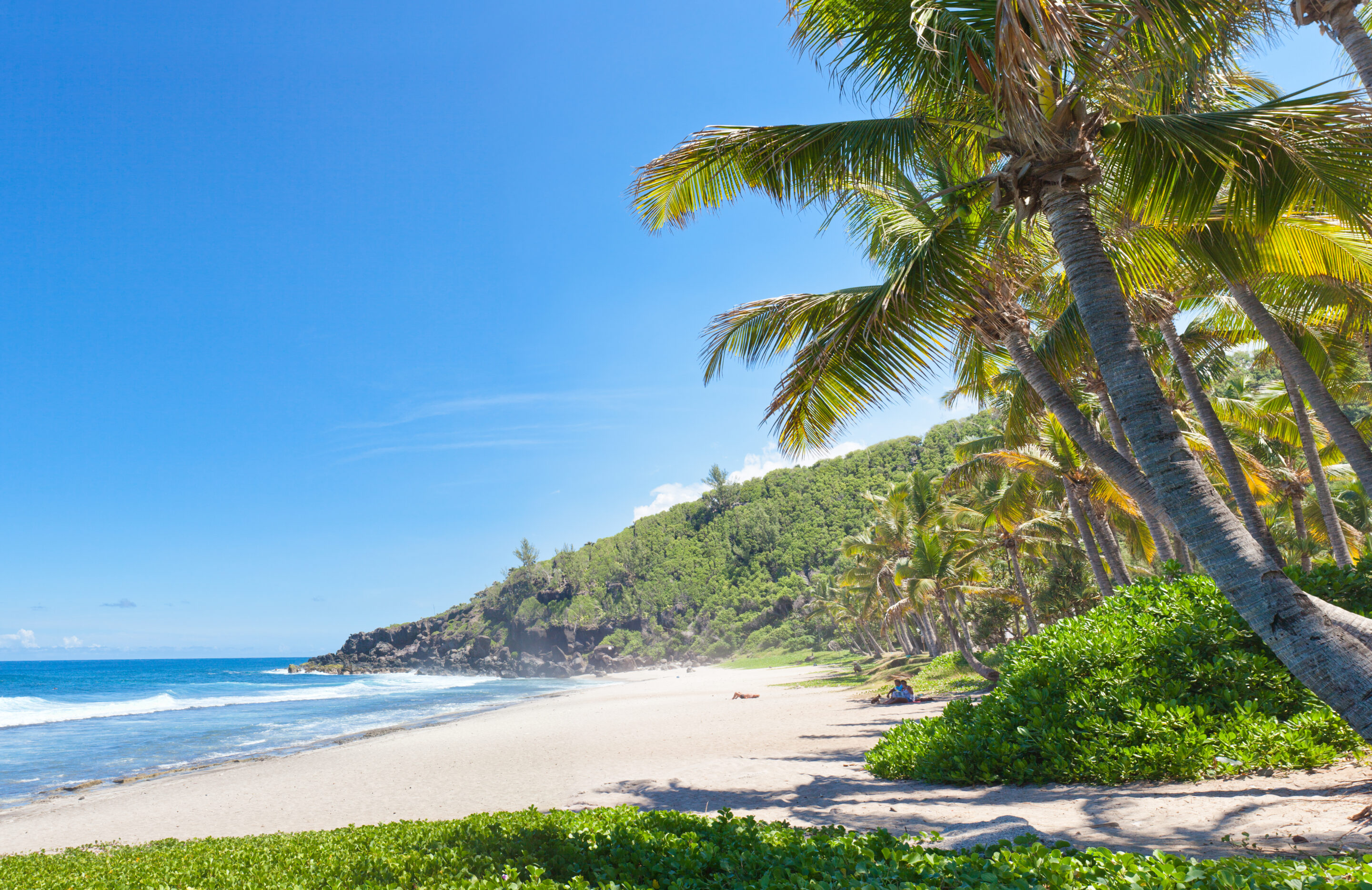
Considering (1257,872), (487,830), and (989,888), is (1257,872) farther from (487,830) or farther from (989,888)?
(487,830)

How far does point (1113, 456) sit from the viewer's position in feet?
16.5

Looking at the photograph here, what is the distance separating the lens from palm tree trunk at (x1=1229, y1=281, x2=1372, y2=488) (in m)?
7.79

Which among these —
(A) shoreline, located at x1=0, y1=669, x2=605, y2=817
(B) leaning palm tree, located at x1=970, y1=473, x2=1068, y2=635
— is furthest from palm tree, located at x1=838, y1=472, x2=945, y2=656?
(A) shoreline, located at x1=0, y1=669, x2=605, y2=817

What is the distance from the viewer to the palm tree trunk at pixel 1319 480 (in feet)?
33.0

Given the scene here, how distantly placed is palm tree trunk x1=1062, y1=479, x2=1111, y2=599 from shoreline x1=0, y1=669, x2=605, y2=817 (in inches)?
834

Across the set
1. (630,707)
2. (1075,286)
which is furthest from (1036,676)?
(630,707)

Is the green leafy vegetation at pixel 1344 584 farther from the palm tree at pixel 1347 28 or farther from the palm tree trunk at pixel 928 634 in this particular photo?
the palm tree trunk at pixel 928 634

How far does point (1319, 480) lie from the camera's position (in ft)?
36.6

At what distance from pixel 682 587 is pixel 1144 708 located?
8651 cm

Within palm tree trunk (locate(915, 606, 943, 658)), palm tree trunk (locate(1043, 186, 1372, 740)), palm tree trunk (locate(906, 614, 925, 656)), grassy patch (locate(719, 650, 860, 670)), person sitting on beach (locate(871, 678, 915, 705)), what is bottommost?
grassy patch (locate(719, 650, 860, 670))

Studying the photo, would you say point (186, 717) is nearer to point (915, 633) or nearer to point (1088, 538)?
point (1088, 538)

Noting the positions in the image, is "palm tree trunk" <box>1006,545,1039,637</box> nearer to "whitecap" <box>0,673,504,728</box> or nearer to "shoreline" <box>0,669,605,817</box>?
"shoreline" <box>0,669,605,817</box>

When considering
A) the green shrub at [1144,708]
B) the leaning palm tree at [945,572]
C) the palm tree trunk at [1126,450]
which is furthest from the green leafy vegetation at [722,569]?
the green shrub at [1144,708]

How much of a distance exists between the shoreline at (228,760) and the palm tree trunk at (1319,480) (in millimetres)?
23693
